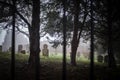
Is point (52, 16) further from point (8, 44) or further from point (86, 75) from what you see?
point (8, 44)

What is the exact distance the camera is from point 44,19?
1894cm

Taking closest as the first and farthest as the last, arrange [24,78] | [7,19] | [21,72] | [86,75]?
[24,78] < [21,72] < [86,75] < [7,19]

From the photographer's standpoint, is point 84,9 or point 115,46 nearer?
point 84,9

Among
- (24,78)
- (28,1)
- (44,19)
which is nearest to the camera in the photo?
(24,78)

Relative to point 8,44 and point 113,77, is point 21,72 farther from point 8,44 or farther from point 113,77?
point 8,44

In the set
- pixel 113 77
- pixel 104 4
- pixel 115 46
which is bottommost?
pixel 113 77

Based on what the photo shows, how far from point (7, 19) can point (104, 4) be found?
28.9ft

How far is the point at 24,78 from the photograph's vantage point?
10.8 metres

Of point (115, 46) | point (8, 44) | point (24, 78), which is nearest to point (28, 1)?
point (24, 78)

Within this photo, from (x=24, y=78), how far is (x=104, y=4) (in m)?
10.7

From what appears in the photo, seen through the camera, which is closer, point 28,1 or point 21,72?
point 21,72

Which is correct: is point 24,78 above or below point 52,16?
below

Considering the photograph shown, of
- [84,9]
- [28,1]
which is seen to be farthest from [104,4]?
[28,1]

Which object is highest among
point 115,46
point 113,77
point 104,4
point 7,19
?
point 104,4
